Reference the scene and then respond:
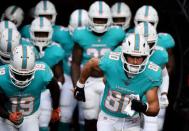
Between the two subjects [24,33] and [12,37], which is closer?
[12,37]

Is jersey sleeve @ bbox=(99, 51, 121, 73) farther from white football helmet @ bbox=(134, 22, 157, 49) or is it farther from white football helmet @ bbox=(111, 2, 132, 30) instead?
white football helmet @ bbox=(111, 2, 132, 30)

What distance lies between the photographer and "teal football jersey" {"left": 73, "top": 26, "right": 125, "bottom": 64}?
7.23 meters

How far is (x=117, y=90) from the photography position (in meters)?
6.07

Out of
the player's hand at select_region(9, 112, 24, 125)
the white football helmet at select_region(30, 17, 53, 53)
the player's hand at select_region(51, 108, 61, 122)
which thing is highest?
the white football helmet at select_region(30, 17, 53, 53)

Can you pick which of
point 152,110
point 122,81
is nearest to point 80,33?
point 122,81

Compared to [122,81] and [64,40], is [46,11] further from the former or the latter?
[122,81]

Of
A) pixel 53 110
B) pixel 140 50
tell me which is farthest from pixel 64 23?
pixel 140 50

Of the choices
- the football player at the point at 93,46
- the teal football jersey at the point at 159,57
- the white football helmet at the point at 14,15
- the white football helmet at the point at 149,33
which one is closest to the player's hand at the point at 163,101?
the teal football jersey at the point at 159,57

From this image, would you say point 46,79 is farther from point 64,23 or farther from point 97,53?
point 64,23

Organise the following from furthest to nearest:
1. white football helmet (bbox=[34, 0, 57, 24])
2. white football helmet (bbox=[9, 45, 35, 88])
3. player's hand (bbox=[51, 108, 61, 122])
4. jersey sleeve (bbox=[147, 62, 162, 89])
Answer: white football helmet (bbox=[34, 0, 57, 24]) → player's hand (bbox=[51, 108, 61, 122]) → jersey sleeve (bbox=[147, 62, 162, 89]) → white football helmet (bbox=[9, 45, 35, 88])

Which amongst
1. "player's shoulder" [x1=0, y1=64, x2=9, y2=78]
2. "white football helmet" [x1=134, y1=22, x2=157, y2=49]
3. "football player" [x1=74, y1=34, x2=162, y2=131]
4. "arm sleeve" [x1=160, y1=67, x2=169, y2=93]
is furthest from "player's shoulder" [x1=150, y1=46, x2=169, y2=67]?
"player's shoulder" [x1=0, y1=64, x2=9, y2=78]

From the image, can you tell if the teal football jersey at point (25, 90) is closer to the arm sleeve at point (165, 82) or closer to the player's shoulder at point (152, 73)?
the player's shoulder at point (152, 73)

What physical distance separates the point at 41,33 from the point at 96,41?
652 mm

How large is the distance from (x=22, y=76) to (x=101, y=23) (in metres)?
1.68
